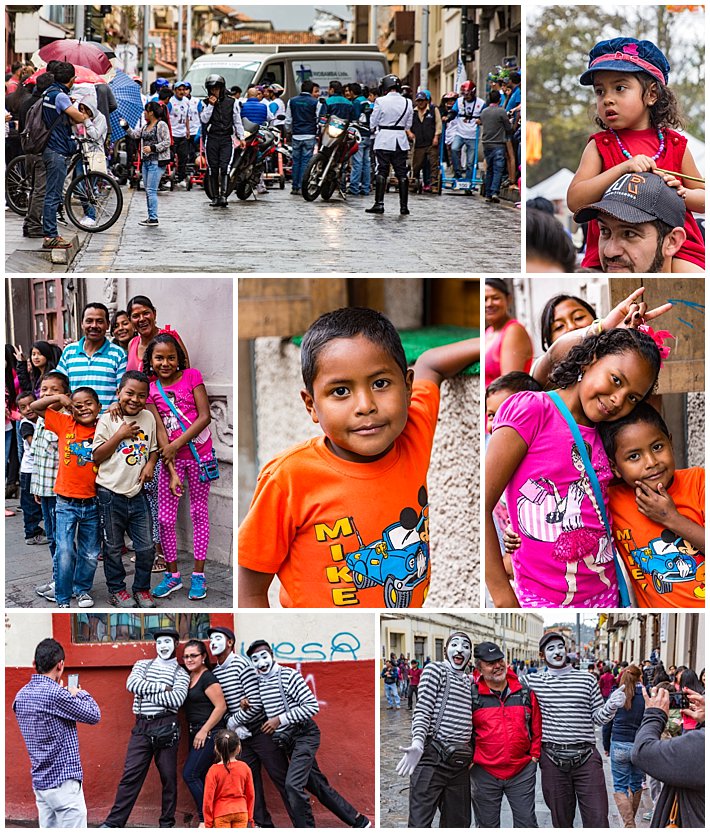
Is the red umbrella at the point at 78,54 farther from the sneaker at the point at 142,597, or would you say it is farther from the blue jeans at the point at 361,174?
the sneaker at the point at 142,597

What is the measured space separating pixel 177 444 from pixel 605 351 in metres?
1.83

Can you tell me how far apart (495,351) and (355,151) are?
2.37 meters

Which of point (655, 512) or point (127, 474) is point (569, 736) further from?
point (127, 474)

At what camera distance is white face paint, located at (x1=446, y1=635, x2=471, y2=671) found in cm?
386

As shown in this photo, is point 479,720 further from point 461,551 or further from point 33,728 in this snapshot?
point 33,728

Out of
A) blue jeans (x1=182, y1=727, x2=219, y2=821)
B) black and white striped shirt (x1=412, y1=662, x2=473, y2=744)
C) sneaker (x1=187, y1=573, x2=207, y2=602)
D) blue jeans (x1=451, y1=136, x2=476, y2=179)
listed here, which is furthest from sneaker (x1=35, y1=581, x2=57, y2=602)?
blue jeans (x1=451, y1=136, x2=476, y2=179)

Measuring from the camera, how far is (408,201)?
5.60m

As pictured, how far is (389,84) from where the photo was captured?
5.18m

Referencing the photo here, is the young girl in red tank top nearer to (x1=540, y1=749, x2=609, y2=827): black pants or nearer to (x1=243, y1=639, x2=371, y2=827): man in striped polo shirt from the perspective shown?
(x1=540, y1=749, x2=609, y2=827): black pants

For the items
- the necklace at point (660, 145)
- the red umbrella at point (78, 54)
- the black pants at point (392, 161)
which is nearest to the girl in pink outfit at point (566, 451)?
the necklace at point (660, 145)

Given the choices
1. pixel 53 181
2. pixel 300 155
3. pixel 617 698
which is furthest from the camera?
pixel 300 155

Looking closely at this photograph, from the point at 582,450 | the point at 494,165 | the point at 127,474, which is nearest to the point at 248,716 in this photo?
the point at 127,474

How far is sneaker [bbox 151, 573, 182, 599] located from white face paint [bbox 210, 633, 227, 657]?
28 cm

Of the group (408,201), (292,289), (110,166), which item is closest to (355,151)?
(408,201)
